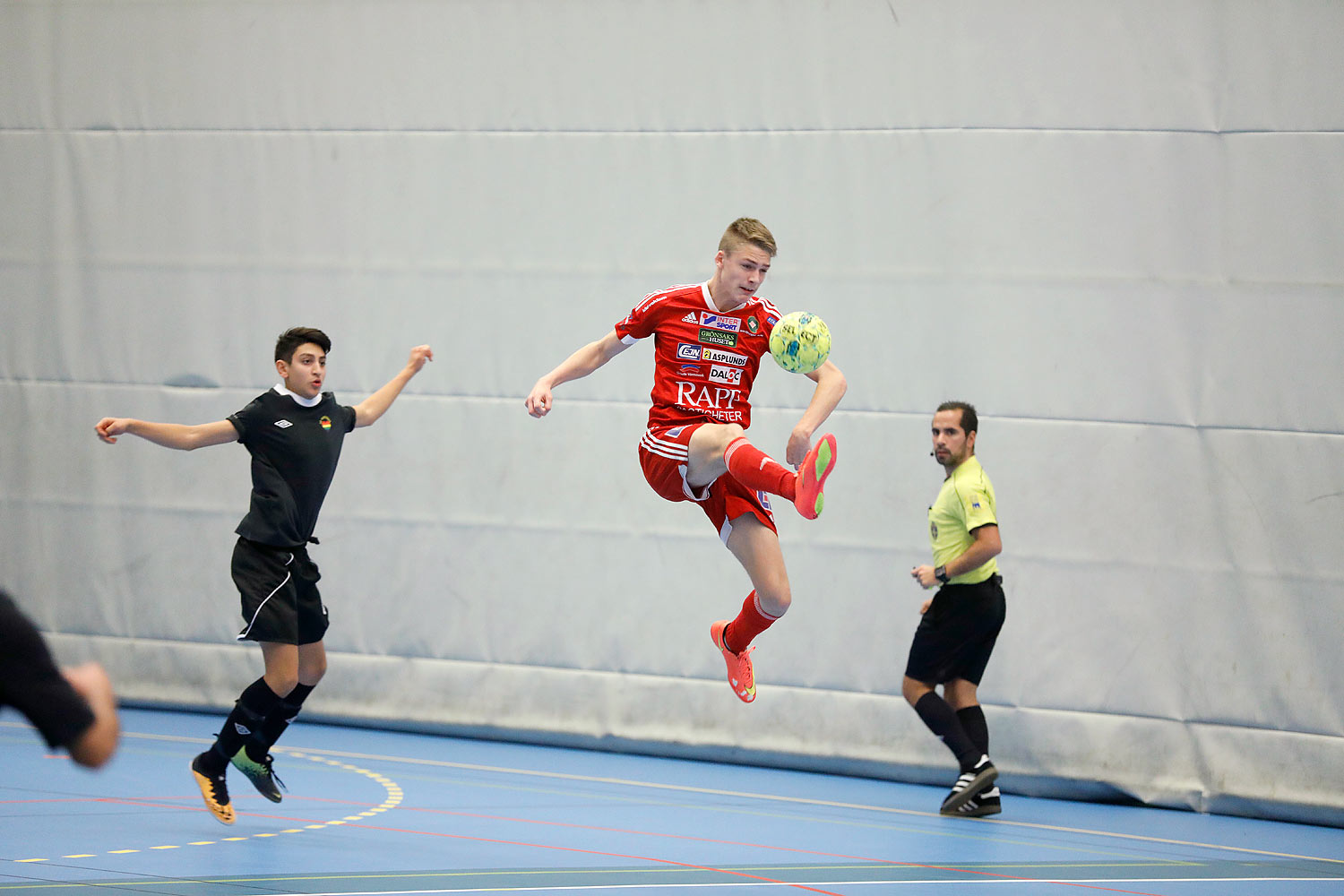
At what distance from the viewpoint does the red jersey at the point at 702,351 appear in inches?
240

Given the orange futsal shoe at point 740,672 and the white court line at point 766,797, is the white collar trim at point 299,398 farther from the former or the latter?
the white court line at point 766,797

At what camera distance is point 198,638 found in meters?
10.4


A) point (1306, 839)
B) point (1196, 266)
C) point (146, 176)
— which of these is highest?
point (146, 176)

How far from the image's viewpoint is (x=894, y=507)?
8.98 metres

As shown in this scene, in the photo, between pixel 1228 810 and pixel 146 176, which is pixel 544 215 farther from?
pixel 1228 810

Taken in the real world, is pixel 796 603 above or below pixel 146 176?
below

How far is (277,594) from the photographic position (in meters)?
6.79

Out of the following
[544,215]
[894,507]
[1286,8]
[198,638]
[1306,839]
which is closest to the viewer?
[1306,839]

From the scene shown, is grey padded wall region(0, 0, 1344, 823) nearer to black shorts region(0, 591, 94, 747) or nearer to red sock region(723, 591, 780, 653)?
red sock region(723, 591, 780, 653)

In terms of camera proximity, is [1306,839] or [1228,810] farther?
[1228,810]

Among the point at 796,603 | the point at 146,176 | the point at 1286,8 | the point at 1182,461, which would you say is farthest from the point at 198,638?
the point at 1286,8

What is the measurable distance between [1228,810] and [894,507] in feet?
9.05

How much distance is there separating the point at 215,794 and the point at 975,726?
4176 millimetres

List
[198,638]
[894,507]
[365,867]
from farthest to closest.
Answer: [198,638]
[894,507]
[365,867]
